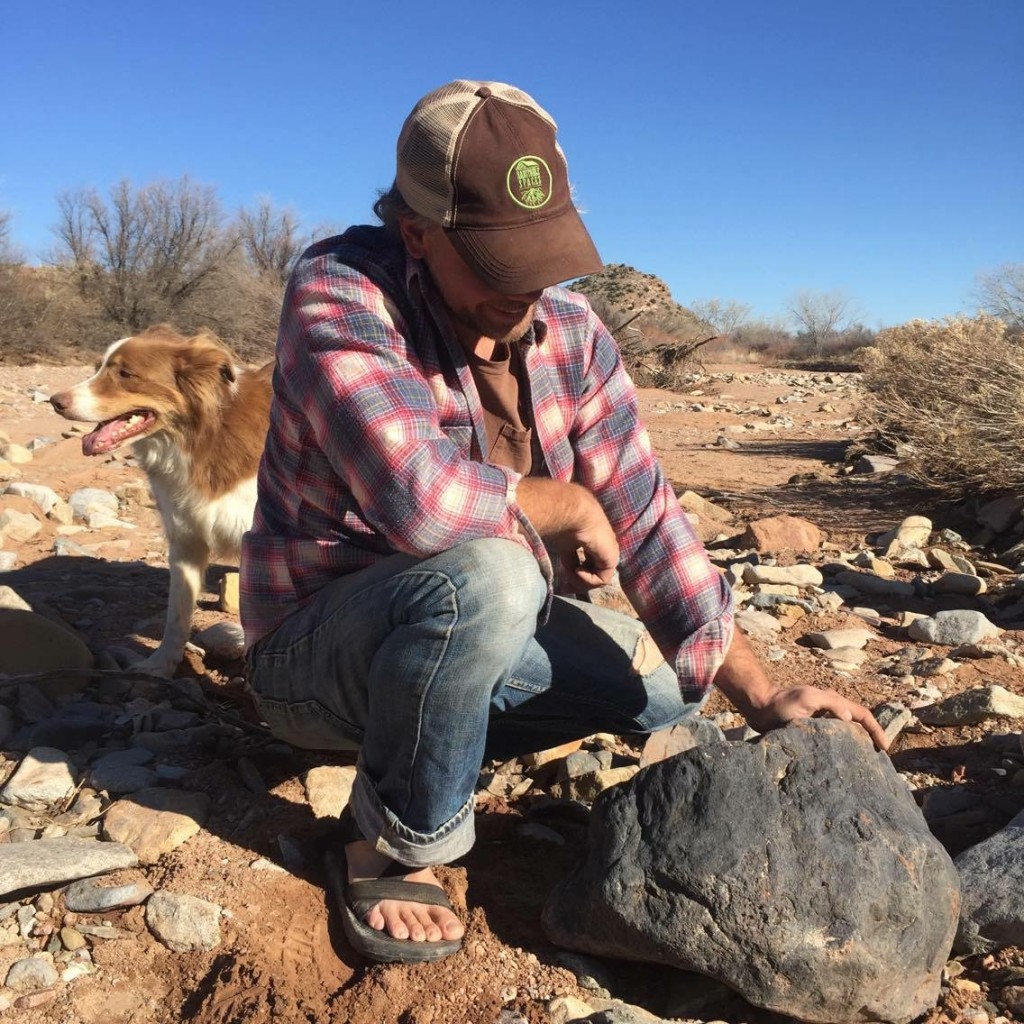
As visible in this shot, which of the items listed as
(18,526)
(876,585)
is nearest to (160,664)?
(18,526)

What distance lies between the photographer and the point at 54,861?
2.38m

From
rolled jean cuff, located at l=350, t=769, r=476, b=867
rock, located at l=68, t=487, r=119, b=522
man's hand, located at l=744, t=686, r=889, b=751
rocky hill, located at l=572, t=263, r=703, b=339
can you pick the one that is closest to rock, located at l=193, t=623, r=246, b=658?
rolled jean cuff, located at l=350, t=769, r=476, b=867

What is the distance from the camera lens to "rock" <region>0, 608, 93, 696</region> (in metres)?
3.57

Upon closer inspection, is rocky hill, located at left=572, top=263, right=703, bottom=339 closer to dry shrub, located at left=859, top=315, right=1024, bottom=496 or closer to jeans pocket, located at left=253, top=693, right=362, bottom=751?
dry shrub, located at left=859, top=315, right=1024, bottom=496

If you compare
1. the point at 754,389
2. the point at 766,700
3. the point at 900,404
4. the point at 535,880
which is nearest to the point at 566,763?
the point at 535,880

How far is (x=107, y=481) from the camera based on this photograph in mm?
7293

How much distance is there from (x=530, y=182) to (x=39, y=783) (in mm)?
1995

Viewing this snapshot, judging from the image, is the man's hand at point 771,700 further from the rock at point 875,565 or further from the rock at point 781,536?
the rock at point 781,536

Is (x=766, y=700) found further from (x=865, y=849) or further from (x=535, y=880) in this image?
(x=535, y=880)

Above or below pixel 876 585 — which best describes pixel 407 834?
above

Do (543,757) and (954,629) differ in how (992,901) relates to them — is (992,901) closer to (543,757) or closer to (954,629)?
(543,757)

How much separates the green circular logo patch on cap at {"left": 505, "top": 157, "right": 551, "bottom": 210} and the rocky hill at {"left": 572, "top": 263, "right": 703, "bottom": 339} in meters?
20.8

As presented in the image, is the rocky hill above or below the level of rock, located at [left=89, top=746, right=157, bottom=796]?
above

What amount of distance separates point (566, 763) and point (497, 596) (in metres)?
1.16
